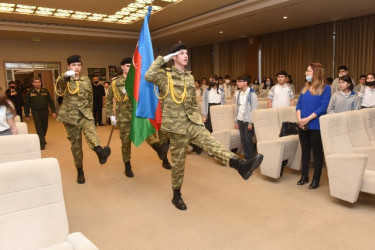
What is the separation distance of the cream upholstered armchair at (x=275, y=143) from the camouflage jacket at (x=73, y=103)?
2.36 meters

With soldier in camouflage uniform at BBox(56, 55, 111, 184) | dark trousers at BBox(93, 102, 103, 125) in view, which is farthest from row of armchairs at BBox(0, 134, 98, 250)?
dark trousers at BBox(93, 102, 103, 125)

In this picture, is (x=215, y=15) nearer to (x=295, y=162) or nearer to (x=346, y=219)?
(x=295, y=162)

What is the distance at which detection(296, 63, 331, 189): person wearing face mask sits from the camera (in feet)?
11.9

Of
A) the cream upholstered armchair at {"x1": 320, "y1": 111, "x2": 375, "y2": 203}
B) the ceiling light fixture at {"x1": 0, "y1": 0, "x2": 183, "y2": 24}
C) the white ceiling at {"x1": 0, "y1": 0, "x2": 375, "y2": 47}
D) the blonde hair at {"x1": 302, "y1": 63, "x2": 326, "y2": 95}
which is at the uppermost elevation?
the ceiling light fixture at {"x1": 0, "y1": 0, "x2": 183, "y2": 24}

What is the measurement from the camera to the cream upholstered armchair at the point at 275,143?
12.9 feet

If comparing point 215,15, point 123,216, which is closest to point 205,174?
point 123,216

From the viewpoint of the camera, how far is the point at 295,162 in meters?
4.32

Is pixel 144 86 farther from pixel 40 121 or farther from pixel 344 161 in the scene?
pixel 40 121

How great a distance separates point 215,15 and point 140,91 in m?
7.18

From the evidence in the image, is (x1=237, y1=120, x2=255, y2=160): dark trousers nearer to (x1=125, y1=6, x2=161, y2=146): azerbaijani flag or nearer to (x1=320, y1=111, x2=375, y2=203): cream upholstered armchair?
(x1=320, y1=111, x2=375, y2=203): cream upholstered armchair

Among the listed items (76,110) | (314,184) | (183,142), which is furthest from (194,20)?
(183,142)

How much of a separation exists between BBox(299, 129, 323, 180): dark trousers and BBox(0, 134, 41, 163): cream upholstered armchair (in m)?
3.04

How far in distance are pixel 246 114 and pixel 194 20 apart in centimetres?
693

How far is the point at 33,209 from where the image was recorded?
1803 millimetres
